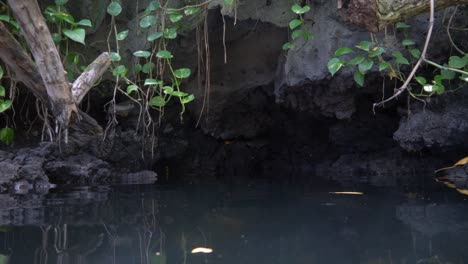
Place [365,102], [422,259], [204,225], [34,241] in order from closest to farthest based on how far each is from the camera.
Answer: [422,259] → [34,241] → [204,225] → [365,102]

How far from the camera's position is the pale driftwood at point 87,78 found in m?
2.90

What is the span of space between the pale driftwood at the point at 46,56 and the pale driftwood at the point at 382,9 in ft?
4.63

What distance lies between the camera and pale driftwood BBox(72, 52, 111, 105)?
9.52 ft

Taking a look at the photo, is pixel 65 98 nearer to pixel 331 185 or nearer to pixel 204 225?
pixel 204 225

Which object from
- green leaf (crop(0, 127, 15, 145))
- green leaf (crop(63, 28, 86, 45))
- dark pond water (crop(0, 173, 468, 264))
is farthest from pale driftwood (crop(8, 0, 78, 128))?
green leaf (crop(0, 127, 15, 145))

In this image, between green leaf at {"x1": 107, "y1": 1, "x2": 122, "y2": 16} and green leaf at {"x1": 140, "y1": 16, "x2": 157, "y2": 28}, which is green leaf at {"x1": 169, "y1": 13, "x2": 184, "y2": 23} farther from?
green leaf at {"x1": 107, "y1": 1, "x2": 122, "y2": 16}

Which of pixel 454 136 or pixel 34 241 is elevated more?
pixel 454 136

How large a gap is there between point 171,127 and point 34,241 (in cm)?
272

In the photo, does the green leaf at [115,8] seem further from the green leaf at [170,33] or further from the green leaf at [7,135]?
the green leaf at [7,135]

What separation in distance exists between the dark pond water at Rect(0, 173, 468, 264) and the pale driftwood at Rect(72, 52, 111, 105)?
624mm

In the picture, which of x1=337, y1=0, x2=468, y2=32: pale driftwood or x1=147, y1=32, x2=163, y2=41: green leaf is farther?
x1=147, y1=32, x2=163, y2=41: green leaf

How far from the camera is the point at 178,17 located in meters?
3.67

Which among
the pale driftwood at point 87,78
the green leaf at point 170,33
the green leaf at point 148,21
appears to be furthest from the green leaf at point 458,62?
the pale driftwood at point 87,78

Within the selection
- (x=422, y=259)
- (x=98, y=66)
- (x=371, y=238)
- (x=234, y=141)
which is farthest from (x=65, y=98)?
(x=234, y=141)
